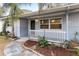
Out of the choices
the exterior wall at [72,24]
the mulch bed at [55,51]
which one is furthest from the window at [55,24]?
the mulch bed at [55,51]

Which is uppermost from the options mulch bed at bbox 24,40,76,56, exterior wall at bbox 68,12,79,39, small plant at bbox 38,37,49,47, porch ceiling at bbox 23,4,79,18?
porch ceiling at bbox 23,4,79,18

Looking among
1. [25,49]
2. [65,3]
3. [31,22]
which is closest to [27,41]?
[25,49]

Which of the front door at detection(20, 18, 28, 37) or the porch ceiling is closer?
the porch ceiling

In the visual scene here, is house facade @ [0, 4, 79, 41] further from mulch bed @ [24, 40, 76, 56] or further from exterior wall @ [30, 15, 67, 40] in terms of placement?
mulch bed @ [24, 40, 76, 56]

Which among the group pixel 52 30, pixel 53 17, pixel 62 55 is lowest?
pixel 62 55

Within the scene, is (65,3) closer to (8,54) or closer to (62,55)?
(62,55)

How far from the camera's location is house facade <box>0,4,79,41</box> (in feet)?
8.57

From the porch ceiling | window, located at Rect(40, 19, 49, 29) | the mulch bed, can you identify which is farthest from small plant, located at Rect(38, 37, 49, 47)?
the porch ceiling

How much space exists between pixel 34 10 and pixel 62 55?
781 mm

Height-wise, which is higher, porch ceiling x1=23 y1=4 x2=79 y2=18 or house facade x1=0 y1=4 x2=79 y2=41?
porch ceiling x1=23 y1=4 x2=79 y2=18

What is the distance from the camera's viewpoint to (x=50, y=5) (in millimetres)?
2656

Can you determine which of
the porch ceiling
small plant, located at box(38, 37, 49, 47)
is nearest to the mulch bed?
small plant, located at box(38, 37, 49, 47)

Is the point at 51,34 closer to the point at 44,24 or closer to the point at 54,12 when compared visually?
the point at 44,24

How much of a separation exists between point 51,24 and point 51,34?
0.15 m
